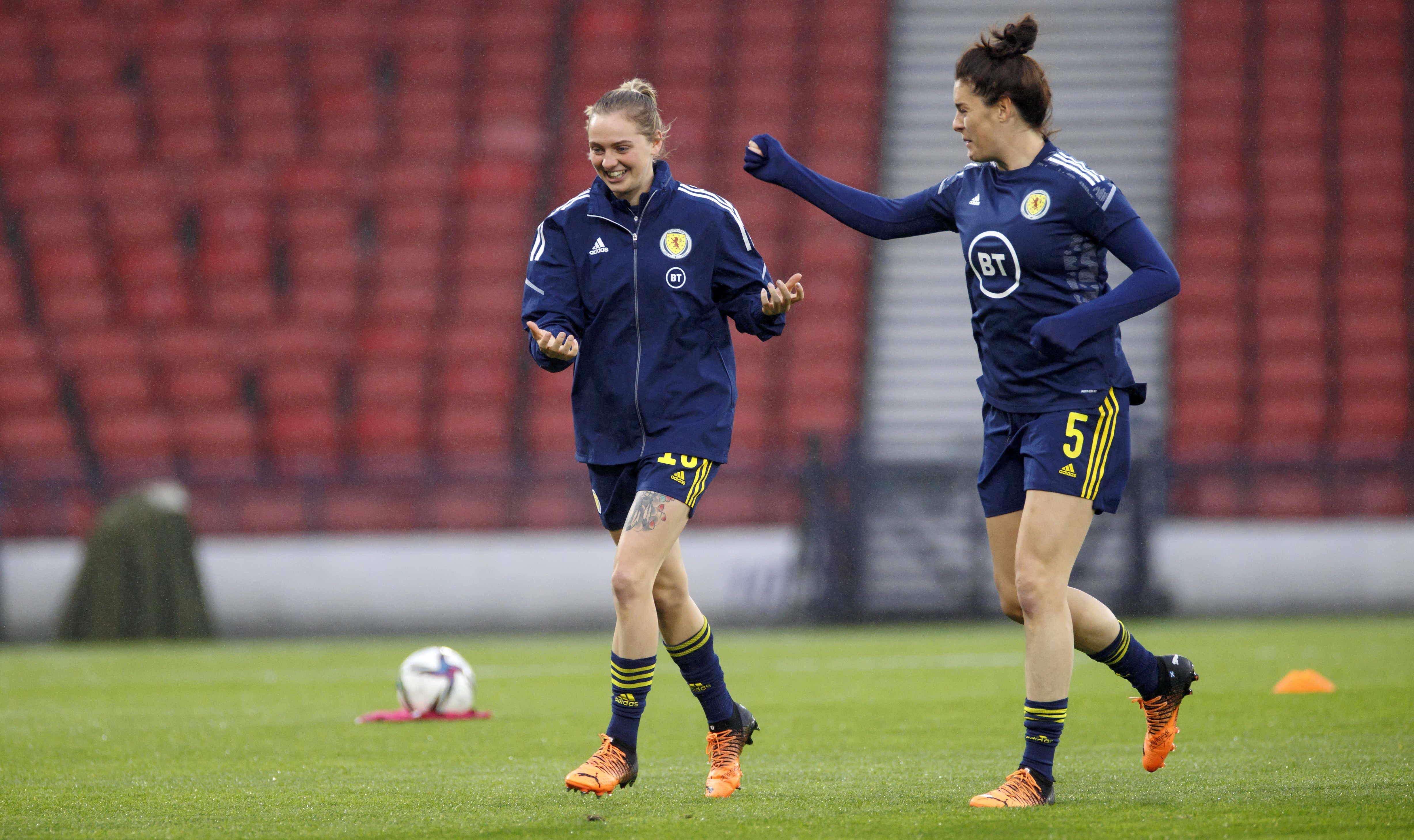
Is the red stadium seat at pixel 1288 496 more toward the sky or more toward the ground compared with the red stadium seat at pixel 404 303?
more toward the ground

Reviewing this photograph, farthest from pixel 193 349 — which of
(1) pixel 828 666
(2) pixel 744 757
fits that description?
(2) pixel 744 757

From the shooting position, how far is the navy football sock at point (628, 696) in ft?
13.4

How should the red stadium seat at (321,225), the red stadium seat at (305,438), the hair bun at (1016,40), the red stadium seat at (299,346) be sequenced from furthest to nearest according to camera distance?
the red stadium seat at (321,225) → the red stadium seat at (299,346) → the red stadium seat at (305,438) → the hair bun at (1016,40)

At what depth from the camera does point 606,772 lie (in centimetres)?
394

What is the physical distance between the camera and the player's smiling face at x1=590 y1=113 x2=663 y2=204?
408 cm

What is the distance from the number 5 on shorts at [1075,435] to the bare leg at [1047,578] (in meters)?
0.11

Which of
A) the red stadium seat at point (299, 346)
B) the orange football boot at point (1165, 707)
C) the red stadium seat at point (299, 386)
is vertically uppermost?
the red stadium seat at point (299, 346)

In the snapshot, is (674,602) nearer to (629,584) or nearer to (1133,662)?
(629,584)

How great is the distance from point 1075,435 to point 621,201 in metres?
1.38

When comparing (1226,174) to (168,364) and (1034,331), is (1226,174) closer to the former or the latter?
(168,364)

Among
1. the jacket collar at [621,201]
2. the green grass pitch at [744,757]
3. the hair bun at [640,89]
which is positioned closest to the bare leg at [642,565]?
the green grass pitch at [744,757]

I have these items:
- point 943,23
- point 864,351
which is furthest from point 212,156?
point 943,23

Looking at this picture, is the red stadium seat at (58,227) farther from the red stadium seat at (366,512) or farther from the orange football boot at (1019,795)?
the orange football boot at (1019,795)

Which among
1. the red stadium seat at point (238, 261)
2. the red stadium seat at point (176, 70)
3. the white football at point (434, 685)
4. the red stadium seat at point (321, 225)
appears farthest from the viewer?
the red stadium seat at point (176, 70)
